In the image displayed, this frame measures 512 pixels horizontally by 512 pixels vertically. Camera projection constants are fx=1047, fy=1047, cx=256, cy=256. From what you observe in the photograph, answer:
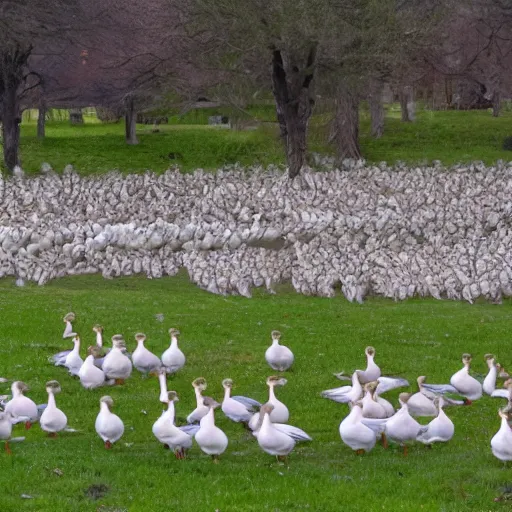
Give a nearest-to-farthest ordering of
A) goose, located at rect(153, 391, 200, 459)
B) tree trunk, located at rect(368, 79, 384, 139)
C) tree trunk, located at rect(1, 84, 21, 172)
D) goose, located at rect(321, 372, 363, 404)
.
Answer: goose, located at rect(153, 391, 200, 459), goose, located at rect(321, 372, 363, 404), tree trunk, located at rect(1, 84, 21, 172), tree trunk, located at rect(368, 79, 384, 139)

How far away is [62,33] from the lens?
38.3 metres

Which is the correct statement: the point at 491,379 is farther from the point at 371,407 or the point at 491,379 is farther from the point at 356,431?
the point at 356,431

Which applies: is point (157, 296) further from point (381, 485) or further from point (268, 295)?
point (381, 485)

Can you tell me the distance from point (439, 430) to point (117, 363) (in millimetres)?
4926

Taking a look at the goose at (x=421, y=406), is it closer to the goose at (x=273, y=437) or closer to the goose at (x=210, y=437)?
the goose at (x=273, y=437)

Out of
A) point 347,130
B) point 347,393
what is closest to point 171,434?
point 347,393

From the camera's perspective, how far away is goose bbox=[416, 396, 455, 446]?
11.7 m

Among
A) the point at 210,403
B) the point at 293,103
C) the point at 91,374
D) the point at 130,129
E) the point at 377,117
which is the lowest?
the point at 91,374

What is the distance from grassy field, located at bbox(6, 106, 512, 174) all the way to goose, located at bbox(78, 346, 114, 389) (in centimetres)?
2366

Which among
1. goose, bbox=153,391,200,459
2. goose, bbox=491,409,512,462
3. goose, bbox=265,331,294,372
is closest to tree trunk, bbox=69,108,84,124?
goose, bbox=265,331,294,372

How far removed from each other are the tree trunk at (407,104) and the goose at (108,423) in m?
38.1

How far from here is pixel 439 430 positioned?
11.7 metres

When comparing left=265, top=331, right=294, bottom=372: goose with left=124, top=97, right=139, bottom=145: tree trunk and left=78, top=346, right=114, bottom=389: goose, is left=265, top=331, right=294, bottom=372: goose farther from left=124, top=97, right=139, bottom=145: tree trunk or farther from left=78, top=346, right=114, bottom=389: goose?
left=124, top=97, right=139, bottom=145: tree trunk

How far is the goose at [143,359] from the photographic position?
14845 mm
